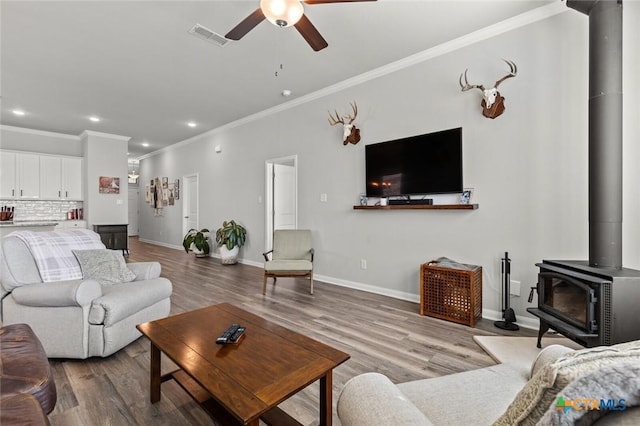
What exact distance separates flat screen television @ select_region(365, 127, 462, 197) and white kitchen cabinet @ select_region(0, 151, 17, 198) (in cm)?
721

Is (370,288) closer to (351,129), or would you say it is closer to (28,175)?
(351,129)

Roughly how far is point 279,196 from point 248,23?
370 centimetres

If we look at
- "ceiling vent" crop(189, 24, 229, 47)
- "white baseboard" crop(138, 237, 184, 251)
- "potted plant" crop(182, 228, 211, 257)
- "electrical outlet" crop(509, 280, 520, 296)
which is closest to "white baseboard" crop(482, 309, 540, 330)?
"electrical outlet" crop(509, 280, 520, 296)

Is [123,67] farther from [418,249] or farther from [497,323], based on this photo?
[497,323]

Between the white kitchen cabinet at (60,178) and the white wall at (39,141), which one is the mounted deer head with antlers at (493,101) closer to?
the white kitchen cabinet at (60,178)

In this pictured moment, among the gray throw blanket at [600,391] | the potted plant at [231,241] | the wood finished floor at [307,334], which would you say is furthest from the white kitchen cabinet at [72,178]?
the gray throw blanket at [600,391]

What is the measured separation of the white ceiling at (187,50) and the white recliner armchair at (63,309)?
87.8 inches

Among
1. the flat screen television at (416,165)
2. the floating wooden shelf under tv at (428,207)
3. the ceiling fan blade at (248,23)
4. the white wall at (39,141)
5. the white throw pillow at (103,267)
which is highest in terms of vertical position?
the white wall at (39,141)

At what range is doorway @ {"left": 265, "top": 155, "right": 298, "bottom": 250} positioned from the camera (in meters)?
5.55

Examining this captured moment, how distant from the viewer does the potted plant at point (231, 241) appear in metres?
5.84

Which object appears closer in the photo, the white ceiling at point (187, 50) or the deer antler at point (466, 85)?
the white ceiling at point (187, 50)

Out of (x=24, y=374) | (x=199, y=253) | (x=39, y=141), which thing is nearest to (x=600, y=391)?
(x=24, y=374)

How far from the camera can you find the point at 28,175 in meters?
6.21

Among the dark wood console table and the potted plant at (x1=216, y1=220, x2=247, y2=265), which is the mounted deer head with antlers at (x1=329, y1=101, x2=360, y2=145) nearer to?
the potted plant at (x1=216, y1=220, x2=247, y2=265)
